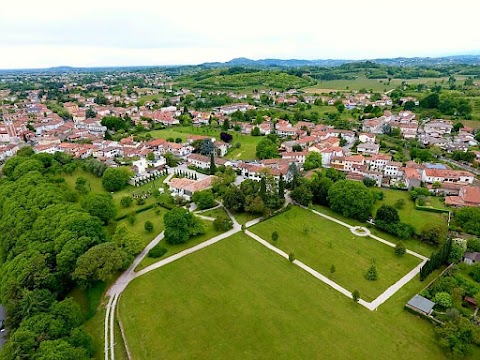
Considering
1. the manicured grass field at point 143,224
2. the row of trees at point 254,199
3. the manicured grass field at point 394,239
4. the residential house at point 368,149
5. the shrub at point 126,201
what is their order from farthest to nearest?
1. the residential house at point 368,149
2. the shrub at point 126,201
3. the row of trees at point 254,199
4. the manicured grass field at point 143,224
5. the manicured grass field at point 394,239

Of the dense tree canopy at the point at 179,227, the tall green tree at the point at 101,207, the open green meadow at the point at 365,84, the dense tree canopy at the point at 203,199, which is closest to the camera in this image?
the dense tree canopy at the point at 179,227

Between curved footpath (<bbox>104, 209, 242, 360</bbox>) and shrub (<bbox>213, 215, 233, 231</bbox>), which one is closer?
curved footpath (<bbox>104, 209, 242, 360</bbox>)

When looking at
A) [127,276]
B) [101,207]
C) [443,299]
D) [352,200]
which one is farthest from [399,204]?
[101,207]

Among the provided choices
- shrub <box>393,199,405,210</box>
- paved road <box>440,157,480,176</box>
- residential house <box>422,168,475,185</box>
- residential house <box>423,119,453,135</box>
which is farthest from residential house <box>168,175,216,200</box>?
residential house <box>423,119,453,135</box>

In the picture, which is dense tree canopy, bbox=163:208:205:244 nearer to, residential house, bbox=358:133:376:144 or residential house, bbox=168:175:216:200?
residential house, bbox=168:175:216:200

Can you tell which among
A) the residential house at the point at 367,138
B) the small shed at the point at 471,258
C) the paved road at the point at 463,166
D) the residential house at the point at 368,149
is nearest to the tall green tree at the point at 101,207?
the small shed at the point at 471,258

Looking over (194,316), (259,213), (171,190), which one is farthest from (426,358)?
(171,190)

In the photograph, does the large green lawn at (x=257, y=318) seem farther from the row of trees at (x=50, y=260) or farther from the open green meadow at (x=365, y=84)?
the open green meadow at (x=365, y=84)
